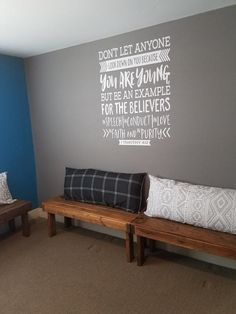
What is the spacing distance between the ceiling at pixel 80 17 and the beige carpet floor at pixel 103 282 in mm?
2217

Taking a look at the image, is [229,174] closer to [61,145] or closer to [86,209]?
[86,209]

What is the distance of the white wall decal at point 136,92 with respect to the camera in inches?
95.4

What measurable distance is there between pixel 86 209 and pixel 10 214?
2.80 ft

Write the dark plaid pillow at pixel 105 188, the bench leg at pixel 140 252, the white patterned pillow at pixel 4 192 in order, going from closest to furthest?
the bench leg at pixel 140 252 → the dark plaid pillow at pixel 105 188 → the white patterned pillow at pixel 4 192

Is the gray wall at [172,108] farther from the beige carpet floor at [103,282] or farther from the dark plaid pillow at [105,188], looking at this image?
the beige carpet floor at [103,282]

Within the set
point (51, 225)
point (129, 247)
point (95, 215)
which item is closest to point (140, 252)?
point (129, 247)

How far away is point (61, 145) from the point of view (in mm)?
3268

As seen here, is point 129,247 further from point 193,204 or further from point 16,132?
point 16,132

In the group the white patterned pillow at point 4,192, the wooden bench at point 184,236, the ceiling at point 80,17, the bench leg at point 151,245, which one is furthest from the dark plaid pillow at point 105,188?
the ceiling at point 80,17

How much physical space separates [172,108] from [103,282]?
1.69 metres

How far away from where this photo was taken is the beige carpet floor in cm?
187

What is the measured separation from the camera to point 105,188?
2.74 m

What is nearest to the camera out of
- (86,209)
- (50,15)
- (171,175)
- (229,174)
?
(50,15)

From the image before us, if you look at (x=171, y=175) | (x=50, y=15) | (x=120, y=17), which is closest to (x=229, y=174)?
(x=171, y=175)
